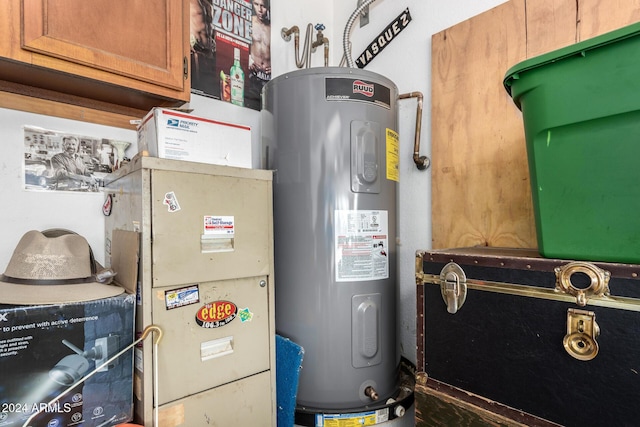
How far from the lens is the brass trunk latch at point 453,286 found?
0.95 m

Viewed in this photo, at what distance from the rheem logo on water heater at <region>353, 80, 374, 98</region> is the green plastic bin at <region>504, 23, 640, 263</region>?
498 mm

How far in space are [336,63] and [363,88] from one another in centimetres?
84

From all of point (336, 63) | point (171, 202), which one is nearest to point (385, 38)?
point (336, 63)

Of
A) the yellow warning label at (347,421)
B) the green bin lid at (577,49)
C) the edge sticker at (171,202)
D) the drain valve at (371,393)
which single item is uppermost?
the green bin lid at (577,49)

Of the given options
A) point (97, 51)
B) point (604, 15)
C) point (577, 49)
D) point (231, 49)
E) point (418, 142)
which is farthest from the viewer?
point (231, 49)

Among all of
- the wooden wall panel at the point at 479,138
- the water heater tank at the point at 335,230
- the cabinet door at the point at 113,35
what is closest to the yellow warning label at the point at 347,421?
the water heater tank at the point at 335,230

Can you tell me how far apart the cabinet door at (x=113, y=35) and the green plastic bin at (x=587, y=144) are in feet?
3.25

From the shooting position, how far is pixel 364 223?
1.22m

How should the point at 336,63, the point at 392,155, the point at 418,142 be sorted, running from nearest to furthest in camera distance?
the point at 392,155, the point at 418,142, the point at 336,63

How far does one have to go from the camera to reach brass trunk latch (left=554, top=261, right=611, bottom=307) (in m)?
0.72

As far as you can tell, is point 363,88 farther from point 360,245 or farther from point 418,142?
point 360,245

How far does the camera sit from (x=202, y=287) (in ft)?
3.33

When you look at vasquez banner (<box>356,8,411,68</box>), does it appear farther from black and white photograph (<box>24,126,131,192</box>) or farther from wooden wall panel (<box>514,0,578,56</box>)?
black and white photograph (<box>24,126,131,192</box>)

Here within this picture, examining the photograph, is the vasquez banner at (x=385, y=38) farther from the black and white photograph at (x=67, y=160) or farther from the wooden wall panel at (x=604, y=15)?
the black and white photograph at (x=67, y=160)
